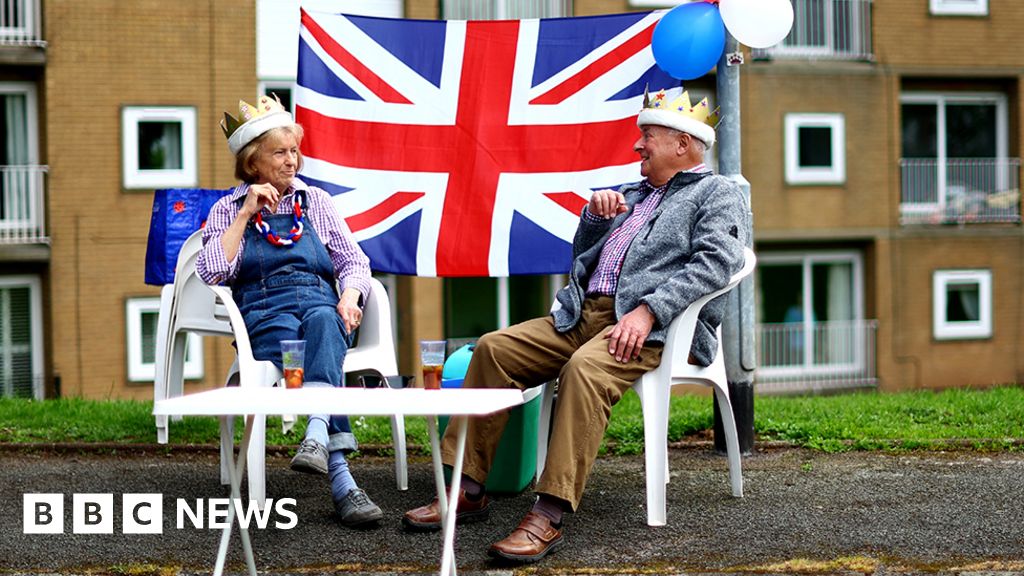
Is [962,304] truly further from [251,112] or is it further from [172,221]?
[251,112]

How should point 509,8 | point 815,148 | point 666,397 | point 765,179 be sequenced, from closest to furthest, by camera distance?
1. point 666,397
2. point 509,8
3. point 765,179
4. point 815,148

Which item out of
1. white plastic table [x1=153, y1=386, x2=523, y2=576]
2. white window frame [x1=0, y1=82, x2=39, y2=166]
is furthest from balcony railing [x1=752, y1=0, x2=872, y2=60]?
white plastic table [x1=153, y1=386, x2=523, y2=576]

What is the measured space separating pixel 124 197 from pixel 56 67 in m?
1.96

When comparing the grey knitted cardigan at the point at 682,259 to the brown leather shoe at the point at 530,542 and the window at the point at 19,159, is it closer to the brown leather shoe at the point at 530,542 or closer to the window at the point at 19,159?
the brown leather shoe at the point at 530,542

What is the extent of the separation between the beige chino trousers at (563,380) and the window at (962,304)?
1754 cm

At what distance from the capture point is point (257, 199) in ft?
15.5

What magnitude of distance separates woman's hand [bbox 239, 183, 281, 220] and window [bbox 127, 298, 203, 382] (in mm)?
13309

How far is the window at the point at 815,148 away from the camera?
782 inches

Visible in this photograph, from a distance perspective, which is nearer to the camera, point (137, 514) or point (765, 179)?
point (137, 514)

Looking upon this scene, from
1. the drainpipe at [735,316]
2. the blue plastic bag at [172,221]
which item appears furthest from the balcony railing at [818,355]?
the drainpipe at [735,316]

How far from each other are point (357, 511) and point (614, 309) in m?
1.16

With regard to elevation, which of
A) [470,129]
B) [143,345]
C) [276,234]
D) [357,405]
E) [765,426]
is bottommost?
[143,345]

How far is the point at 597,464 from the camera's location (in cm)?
543

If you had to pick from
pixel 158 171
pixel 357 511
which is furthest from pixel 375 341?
pixel 158 171
